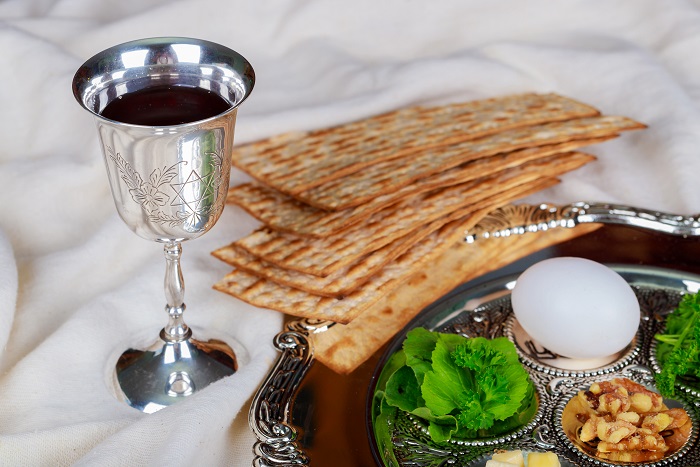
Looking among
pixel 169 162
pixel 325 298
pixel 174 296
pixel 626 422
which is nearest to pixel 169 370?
pixel 174 296

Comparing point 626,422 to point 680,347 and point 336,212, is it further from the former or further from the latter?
point 336,212

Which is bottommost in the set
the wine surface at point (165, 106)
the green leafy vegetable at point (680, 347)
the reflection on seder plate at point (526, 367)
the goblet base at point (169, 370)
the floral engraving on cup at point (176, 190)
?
the goblet base at point (169, 370)

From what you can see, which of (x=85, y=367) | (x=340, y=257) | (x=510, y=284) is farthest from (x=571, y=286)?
(x=85, y=367)

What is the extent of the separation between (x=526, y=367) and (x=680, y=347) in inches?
8.8

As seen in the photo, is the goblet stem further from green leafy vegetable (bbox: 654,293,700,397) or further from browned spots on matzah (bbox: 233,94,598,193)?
green leafy vegetable (bbox: 654,293,700,397)

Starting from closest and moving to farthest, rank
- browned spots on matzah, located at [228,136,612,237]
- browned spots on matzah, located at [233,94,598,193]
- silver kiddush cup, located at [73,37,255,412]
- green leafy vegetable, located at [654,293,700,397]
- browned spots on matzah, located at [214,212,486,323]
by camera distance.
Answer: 1. silver kiddush cup, located at [73,37,255,412]
2. green leafy vegetable, located at [654,293,700,397]
3. browned spots on matzah, located at [214,212,486,323]
4. browned spots on matzah, located at [228,136,612,237]
5. browned spots on matzah, located at [233,94,598,193]

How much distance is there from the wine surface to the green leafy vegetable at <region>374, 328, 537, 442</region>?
0.43 m

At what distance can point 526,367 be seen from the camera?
1.35m

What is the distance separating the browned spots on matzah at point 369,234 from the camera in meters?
1.46

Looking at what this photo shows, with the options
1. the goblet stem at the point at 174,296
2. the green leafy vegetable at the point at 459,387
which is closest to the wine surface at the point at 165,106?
the goblet stem at the point at 174,296

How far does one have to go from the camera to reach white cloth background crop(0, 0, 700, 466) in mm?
1303

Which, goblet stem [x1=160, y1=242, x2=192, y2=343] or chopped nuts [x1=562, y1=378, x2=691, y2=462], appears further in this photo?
goblet stem [x1=160, y1=242, x2=192, y2=343]

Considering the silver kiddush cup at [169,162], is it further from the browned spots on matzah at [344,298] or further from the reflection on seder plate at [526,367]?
the reflection on seder plate at [526,367]

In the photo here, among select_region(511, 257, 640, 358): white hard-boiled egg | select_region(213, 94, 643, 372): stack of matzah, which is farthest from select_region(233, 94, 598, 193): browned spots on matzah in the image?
select_region(511, 257, 640, 358): white hard-boiled egg
